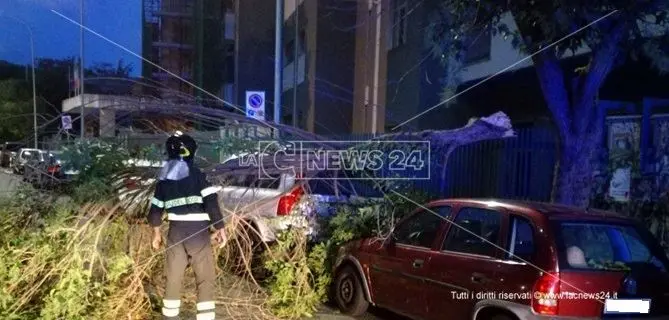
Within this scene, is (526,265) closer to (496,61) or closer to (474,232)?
(474,232)

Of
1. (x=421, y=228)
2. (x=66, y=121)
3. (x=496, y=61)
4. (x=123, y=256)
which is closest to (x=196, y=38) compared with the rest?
(x=496, y=61)

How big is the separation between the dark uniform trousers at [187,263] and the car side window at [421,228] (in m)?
1.80

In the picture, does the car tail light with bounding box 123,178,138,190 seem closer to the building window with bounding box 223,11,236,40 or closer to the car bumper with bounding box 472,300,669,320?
the car bumper with bounding box 472,300,669,320

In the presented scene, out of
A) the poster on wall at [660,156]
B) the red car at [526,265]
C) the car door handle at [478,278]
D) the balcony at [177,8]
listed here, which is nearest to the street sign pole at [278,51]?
the poster on wall at [660,156]

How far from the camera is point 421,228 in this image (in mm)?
5535

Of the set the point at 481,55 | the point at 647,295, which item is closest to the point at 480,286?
the point at 647,295

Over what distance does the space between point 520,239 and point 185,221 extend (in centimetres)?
283

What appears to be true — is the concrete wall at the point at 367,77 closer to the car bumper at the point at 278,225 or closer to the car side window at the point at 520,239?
the car bumper at the point at 278,225

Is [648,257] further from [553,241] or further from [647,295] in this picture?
[553,241]

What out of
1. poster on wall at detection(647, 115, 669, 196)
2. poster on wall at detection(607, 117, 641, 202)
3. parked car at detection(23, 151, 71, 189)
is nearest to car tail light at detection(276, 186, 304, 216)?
parked car at detection(23, 151, 71, 189)

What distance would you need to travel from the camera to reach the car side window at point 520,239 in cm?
440

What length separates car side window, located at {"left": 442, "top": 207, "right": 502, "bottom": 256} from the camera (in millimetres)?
4707

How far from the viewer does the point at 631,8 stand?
679cm

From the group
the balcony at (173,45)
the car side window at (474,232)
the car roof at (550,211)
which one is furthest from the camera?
the balcony at (173,45)
